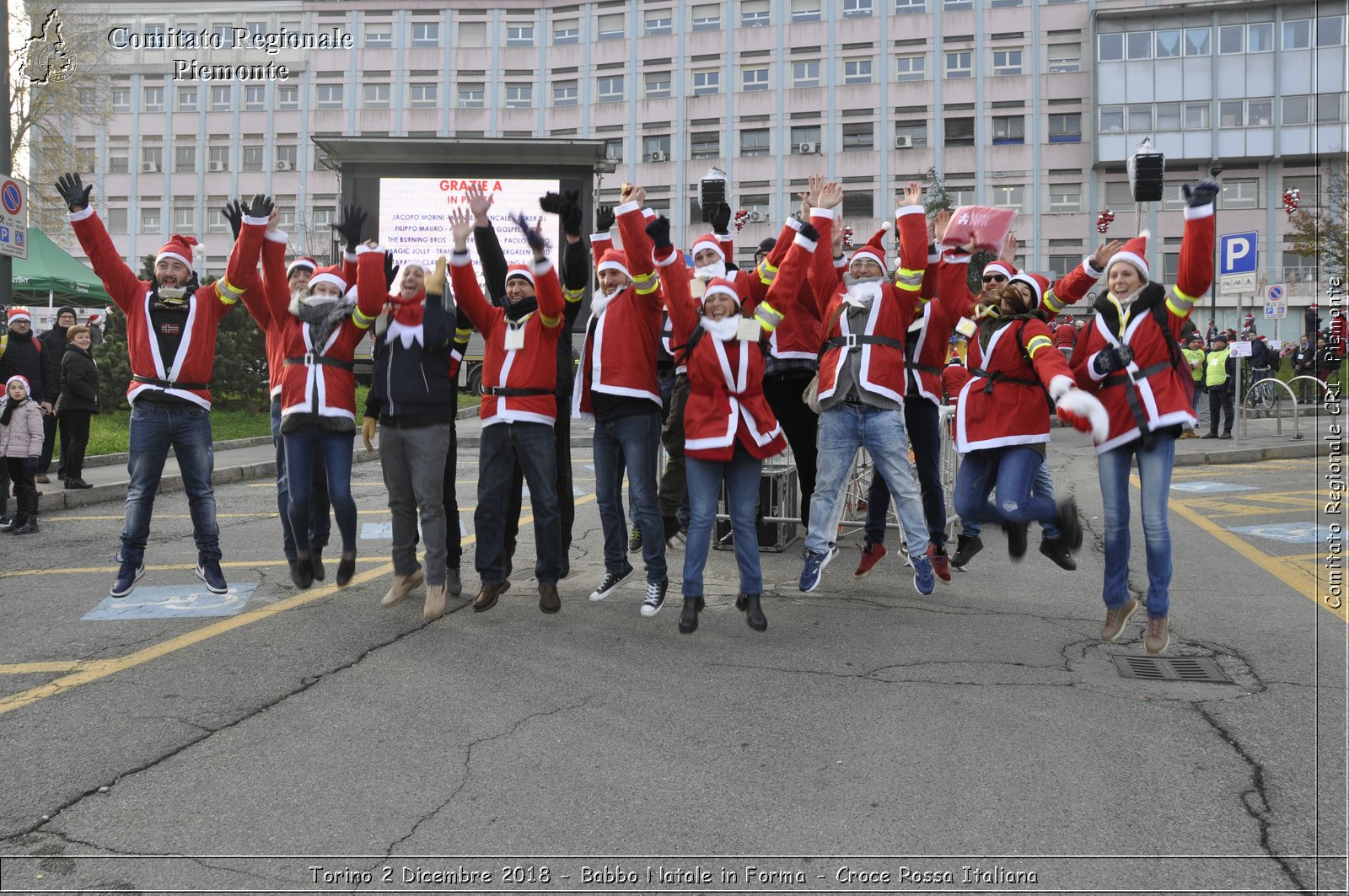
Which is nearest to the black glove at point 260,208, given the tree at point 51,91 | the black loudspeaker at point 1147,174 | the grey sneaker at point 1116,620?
the grey sneaker at point 1116,620

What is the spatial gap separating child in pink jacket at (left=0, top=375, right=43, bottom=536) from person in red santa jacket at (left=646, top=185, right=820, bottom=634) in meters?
6.69

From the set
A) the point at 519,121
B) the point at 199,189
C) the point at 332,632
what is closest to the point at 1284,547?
the point at 332,632

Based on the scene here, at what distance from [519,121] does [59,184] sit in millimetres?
58380

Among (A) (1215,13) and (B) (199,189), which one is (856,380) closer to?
(A) (1215,13)

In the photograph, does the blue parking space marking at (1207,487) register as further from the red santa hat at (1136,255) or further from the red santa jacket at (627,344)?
the red santa jacket at (627,344)

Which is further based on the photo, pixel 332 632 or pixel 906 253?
pixel 906 253

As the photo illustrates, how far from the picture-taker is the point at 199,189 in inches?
2527

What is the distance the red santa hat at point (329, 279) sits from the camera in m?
6.55

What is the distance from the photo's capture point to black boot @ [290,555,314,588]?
654 cm

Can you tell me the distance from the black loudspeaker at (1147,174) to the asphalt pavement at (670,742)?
2.46 meters

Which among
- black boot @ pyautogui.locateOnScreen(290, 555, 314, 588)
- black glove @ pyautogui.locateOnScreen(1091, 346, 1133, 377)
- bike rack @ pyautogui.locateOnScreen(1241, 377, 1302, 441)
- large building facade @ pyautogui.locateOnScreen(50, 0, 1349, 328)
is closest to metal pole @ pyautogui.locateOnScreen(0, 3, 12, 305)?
black boot @ pyautogui.locateOnScreen(290, 555, 314, 588)

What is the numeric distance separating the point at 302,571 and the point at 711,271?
3.18 meters

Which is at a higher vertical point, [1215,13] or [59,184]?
[1215,13]

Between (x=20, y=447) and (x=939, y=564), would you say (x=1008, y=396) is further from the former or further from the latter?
(x=20, y=447)
